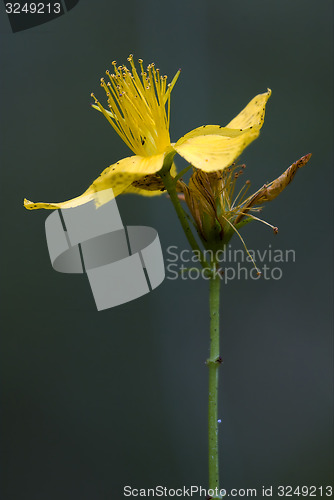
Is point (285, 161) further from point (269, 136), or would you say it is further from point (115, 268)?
point (115, 268)

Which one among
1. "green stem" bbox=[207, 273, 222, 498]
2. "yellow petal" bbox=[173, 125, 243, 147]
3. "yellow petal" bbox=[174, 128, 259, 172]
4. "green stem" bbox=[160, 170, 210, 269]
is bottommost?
"green stem" bbox=[207, 273, 222, 498]

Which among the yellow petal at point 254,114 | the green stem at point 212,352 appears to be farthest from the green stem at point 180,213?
the yellow petal at point 254,114

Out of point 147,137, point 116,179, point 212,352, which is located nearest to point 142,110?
point 147,137

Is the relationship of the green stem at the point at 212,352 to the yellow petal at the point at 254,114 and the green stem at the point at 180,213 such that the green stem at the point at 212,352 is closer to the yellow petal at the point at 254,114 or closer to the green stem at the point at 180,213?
the green stem at the point at 180,213

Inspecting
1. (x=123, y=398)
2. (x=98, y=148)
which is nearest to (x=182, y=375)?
(x=123, y=398)

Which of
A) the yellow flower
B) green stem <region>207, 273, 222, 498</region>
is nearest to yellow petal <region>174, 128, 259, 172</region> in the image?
the yellow flower

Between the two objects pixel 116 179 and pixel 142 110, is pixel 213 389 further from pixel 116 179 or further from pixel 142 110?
pixel 142 110

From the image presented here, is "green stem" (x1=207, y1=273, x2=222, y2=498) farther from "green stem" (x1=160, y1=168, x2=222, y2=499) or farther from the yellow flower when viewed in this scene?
the yellow flower
